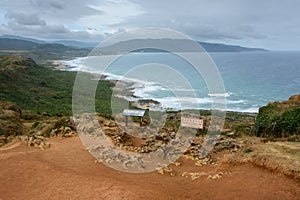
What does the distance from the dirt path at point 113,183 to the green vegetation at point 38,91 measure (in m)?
31.5

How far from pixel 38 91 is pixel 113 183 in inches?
2678

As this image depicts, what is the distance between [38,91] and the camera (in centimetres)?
7375

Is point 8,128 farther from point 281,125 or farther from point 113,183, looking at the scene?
point 281,125

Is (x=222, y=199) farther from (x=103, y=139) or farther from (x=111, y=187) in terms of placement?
(x=103, y=139)

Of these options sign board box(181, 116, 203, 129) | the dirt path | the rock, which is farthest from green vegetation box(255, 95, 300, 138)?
the rock

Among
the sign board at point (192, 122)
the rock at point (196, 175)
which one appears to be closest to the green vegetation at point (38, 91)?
the sign board at point (192, 122)

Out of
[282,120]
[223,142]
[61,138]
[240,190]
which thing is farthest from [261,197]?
[61,138]

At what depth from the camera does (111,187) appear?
37.7 feet

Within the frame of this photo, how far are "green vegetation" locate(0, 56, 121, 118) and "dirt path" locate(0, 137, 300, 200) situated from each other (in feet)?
103

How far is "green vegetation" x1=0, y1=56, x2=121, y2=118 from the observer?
5832 cm

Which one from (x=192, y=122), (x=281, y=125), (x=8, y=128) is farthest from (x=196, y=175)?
(x=8, y=128)

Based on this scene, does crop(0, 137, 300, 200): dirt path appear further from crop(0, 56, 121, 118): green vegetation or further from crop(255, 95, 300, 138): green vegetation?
crop(0, 56, 121, 118): green vegetation

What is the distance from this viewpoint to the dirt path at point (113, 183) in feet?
36.2

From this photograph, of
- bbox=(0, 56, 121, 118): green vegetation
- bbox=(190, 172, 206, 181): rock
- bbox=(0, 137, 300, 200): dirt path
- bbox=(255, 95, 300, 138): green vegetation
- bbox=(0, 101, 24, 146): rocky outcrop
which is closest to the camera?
bbox=(0, 137, 300, 200): dirt path
